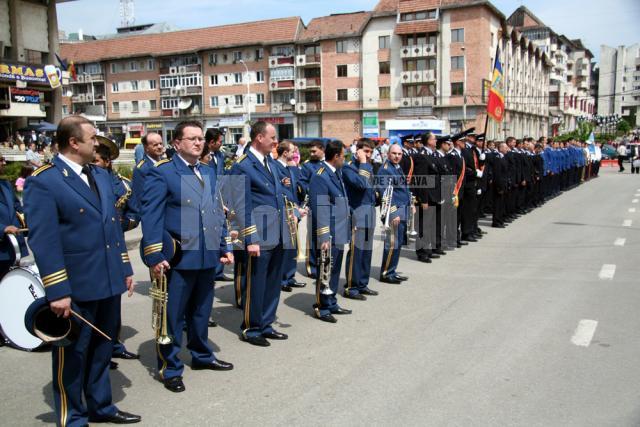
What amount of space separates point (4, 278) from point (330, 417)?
339cm

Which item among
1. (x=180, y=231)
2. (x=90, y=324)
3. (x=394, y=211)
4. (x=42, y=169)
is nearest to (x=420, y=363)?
(x=180, y=231)

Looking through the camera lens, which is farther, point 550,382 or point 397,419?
point 550,382

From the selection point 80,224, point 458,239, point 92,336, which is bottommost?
point 458,239

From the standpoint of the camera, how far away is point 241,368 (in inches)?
205

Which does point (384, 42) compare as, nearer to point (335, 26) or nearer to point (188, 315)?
point (335, 26)

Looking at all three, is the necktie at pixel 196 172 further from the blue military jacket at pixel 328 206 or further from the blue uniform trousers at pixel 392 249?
the blue uniform trousers at pixel 392 249

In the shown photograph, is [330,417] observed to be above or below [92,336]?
below

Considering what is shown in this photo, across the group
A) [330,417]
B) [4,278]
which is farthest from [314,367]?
[4,278]

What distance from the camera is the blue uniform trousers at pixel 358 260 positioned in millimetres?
7551

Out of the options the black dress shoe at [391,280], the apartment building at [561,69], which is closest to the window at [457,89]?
the apartment building at [561,69]

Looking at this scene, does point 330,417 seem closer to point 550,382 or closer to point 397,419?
point 397,419

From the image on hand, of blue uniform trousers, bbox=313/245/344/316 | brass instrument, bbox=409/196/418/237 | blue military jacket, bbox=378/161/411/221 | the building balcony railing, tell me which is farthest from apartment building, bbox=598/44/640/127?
blue uniform trousers, bbox=313/245/344/316

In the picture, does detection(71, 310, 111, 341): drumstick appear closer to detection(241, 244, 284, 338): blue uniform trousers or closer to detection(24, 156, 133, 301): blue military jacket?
detection(24, 156, 133, 301): blue military jacket

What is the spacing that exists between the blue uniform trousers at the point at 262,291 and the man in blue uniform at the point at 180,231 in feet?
2.79
